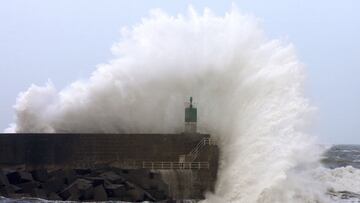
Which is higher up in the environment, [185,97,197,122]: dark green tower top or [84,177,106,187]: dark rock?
[185,97,197,122]: dark green tower top

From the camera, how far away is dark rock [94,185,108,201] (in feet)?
56.2

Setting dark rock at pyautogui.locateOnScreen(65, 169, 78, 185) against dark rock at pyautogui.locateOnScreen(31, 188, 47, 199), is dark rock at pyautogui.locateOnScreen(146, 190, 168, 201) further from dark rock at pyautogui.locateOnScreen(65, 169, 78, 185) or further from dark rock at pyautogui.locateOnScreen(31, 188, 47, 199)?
dark rock at pyautogui.locateOnScreen(31, 188, 47, 199)

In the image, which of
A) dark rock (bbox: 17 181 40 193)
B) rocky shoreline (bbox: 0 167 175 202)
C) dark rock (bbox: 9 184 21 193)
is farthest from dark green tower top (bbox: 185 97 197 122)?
dark rock (bbox: 9 184 21 193)

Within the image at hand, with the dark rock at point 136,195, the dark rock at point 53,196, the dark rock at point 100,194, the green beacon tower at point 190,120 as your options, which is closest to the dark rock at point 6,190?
the dark rock at point 53,196

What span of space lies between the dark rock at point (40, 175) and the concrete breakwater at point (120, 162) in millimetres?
63

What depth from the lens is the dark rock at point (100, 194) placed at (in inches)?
674

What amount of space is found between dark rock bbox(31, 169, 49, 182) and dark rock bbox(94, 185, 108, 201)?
182 centimetres

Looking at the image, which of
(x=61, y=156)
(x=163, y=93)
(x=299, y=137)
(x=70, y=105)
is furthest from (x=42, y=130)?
(x=299, y=137)

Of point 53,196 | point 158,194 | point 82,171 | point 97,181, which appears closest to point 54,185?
point 53,196

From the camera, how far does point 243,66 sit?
19281 mm

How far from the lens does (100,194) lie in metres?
17.1

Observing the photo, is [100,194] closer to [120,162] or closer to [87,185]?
[87,185]

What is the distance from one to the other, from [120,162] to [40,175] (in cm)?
230

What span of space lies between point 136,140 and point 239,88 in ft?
11.1
